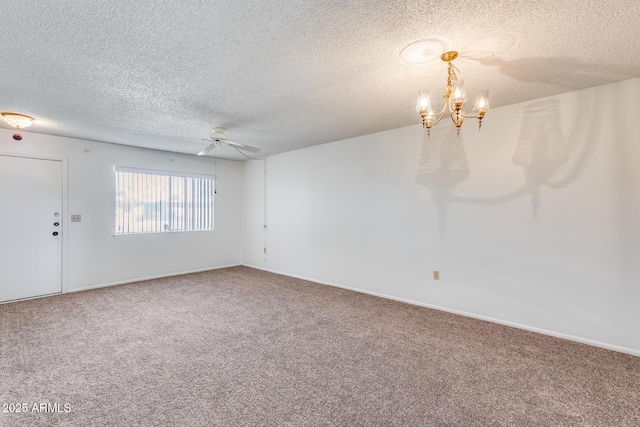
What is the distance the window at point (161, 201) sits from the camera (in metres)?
5.29

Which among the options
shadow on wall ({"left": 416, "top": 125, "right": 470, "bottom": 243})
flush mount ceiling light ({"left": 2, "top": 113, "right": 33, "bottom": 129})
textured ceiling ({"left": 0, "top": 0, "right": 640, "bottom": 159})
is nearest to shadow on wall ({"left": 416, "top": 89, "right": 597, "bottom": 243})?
shadow on wall ({"left": 416, "top": 125, "right": 470, "bottom": 243})

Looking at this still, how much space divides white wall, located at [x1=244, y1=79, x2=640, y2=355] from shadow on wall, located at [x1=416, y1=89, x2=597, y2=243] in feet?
0.03

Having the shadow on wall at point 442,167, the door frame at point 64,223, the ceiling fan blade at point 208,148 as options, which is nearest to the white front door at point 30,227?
the door frame at point 64,223

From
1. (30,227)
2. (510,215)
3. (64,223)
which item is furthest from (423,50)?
(30,227)

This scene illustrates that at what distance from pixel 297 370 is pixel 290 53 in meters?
2.49

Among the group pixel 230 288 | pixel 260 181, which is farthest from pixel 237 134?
pixel 230 288

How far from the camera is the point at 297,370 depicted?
241 centimetres

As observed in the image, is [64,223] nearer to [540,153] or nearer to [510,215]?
[510,215]

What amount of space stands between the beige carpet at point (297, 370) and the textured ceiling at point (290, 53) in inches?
97.0

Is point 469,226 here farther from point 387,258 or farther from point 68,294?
point 68,294

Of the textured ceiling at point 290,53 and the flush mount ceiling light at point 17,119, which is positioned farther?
the flush mount ceiling light at point 17,119

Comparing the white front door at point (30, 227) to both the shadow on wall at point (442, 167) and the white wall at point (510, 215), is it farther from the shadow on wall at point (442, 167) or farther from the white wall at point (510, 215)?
the shadow on wall at point (442, 167)

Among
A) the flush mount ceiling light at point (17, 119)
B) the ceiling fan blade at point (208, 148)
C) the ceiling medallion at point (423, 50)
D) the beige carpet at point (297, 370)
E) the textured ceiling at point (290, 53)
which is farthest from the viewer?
the ceiling fan blade at point (208, 148)

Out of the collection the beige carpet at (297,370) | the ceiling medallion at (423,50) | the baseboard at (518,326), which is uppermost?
the ceiling medallion at (423,50)
